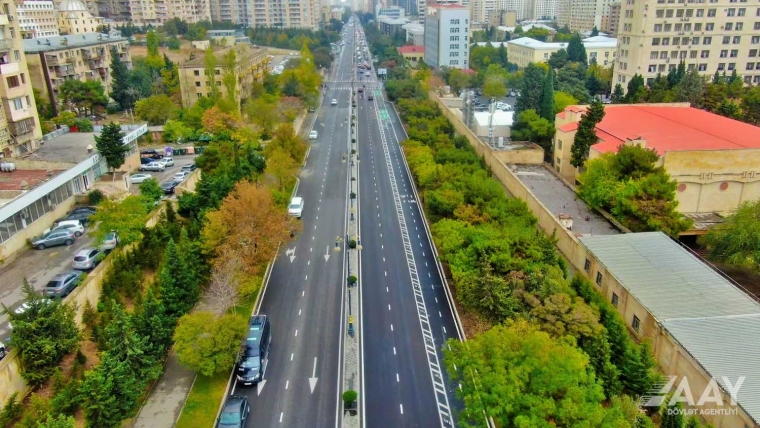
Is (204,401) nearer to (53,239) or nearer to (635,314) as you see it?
(53,239)

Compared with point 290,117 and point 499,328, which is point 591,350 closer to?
point 499,328

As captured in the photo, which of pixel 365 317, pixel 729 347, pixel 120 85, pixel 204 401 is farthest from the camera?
pixel 120 85

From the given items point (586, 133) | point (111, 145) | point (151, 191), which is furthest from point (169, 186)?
point (586, 133)

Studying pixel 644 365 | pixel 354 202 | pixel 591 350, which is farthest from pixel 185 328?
pixel 354 202

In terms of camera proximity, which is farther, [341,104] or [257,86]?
[341,104]

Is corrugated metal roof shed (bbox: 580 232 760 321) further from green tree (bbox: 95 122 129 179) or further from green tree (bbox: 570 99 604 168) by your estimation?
green tree (bbox: 95 122 129 179)

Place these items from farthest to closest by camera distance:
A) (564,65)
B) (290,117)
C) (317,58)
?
1. (317,58)
2. (564,65)
3. (290,117)

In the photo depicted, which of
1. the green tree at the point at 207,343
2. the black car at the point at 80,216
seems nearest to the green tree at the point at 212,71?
the black car at the point at 80,216
